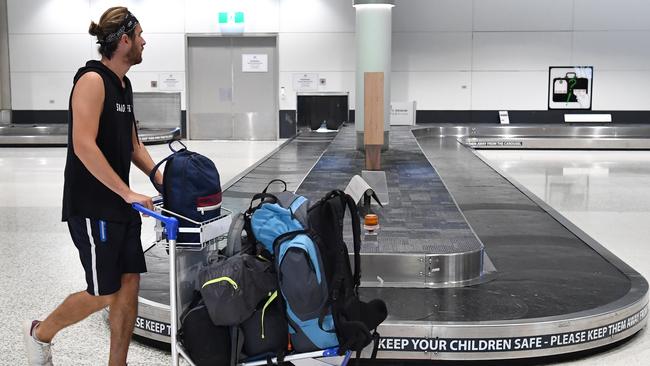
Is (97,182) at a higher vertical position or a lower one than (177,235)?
higher

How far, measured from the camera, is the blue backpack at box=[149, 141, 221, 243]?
295cm

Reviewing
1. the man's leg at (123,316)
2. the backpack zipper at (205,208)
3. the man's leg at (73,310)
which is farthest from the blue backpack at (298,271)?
the man's leg at (73,310)

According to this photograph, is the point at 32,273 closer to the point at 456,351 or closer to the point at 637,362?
the point at 456,351

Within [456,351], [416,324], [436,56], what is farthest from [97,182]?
[436,56]

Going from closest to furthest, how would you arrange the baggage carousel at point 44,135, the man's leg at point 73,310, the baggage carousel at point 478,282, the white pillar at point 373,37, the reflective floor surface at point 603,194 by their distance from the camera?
the man's leg at point 73,310 < the baggage carousel at point 478,282 < the reflective floor surface at point 603,194 < the white pillar at point 373,37 < the baggage carousel at point 44,135

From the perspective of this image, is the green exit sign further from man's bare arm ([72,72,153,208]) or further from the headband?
man's bare arm ([72,72,153,208])

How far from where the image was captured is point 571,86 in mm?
18703

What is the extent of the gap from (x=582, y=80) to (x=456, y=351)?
16.5 meters

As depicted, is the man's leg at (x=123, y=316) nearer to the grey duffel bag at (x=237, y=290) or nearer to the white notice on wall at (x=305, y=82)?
the grey duffel bag at (x=237, y=290)

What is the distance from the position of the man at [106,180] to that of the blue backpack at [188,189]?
0.13 m

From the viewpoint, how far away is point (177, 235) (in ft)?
9.83

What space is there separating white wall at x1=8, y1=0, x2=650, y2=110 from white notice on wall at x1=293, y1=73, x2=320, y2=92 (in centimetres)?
15

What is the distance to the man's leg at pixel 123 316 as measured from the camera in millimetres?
3125

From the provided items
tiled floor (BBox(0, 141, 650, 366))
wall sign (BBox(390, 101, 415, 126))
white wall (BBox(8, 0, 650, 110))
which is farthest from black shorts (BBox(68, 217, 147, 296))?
white wall (BBox(8, 0, 650, 110))
